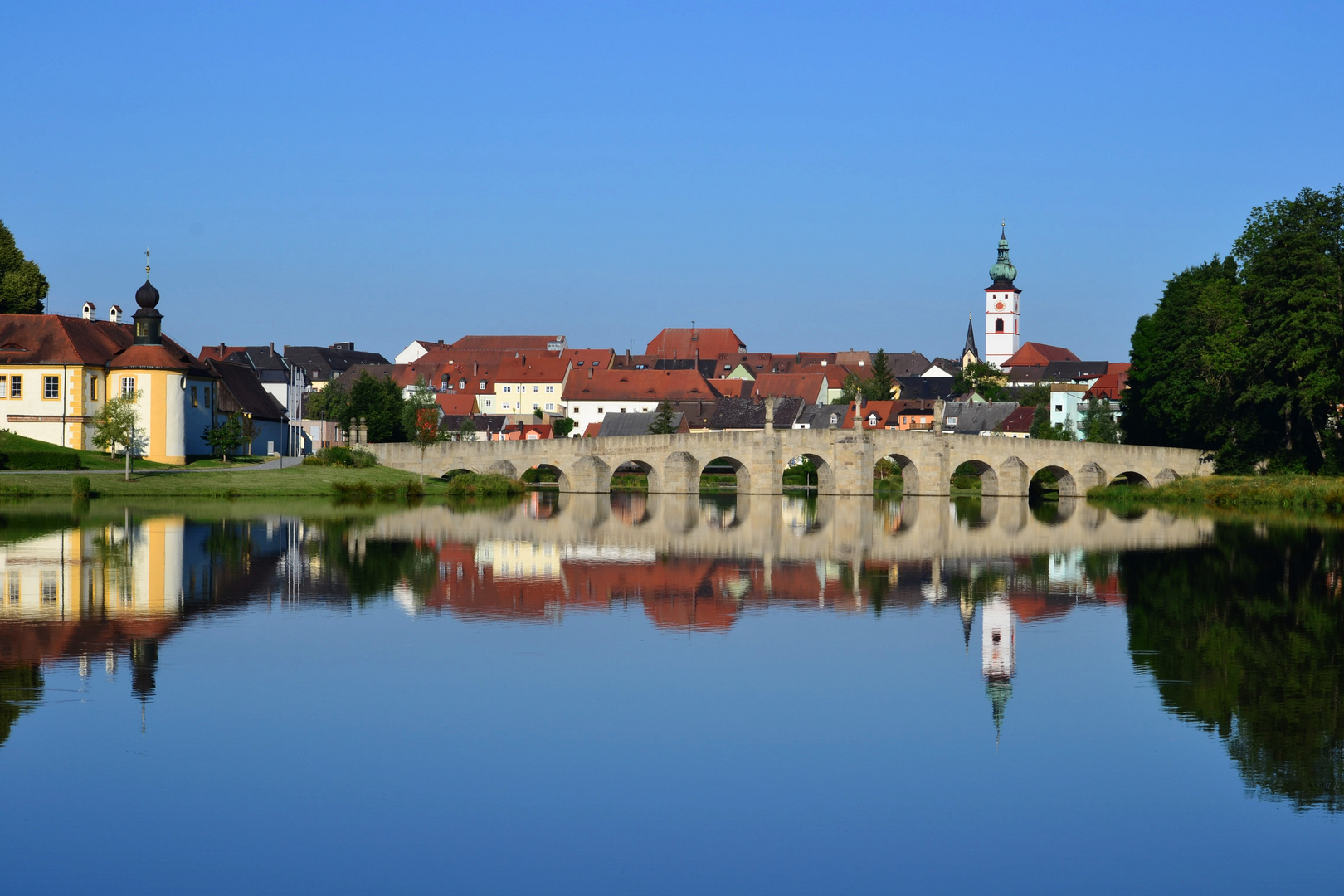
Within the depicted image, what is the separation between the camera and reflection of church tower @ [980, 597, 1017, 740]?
49.1 feet

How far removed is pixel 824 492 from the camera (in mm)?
63000

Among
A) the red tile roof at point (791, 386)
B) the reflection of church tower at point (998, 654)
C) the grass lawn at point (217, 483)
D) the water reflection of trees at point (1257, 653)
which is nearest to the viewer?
the water reflection of trees at point (1257, 653)

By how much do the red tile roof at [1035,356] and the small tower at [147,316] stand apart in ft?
334

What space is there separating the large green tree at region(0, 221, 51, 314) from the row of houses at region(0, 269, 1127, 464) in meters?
1.86

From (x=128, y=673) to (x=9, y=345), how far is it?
37363mm

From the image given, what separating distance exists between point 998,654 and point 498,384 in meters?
98.3

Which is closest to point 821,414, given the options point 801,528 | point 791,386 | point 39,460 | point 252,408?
point 791,386

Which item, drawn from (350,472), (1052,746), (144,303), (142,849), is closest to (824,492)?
(350,472)

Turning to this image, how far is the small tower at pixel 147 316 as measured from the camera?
164ft

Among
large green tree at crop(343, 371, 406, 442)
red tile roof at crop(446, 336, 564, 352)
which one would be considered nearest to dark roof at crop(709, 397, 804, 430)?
red tile roof at crop(446, 336, 564, 352)

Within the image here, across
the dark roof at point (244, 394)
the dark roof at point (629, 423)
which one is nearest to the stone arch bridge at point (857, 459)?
the dark roof at point (244, 394)

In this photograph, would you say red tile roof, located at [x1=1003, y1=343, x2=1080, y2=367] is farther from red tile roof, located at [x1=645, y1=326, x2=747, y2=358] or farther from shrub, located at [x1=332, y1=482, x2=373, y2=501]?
shrub, located at [x1=332, y1=482, x2=373, y2=501]

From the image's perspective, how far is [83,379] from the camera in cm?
4797

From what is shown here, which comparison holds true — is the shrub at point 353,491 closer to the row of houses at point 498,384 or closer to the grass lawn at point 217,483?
the grass lawn at point 217,483
